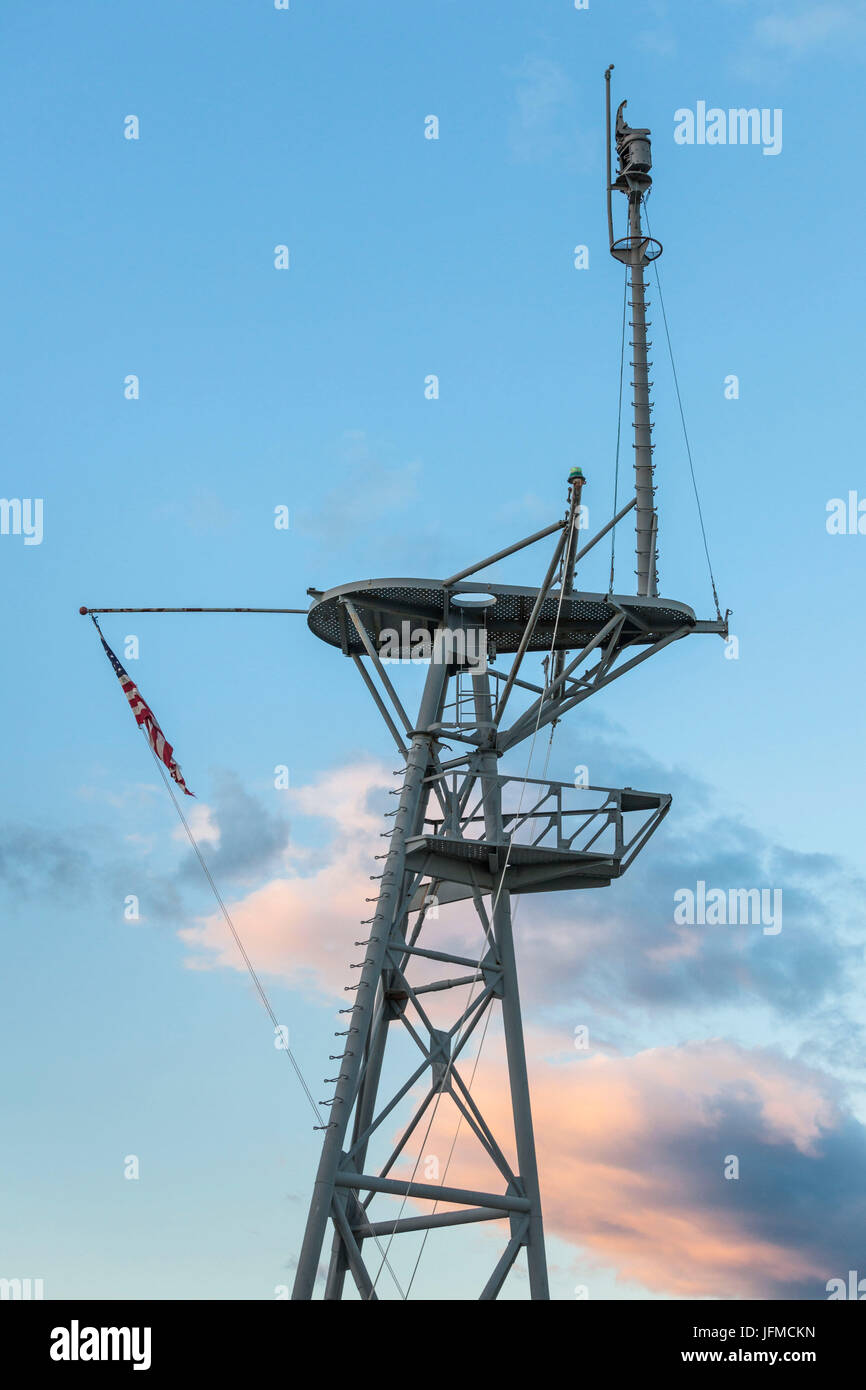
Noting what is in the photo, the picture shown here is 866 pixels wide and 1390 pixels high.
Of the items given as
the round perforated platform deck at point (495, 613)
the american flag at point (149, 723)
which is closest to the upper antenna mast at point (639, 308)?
the round perforated platform deck at point (495, 613)

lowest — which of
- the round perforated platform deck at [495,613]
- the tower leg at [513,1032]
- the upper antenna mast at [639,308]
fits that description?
the tower leg at [513,1032]

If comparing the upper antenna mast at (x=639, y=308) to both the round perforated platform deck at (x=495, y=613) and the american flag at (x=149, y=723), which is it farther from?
the american flag at (x=149, y=723)

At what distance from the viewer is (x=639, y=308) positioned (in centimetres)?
4962

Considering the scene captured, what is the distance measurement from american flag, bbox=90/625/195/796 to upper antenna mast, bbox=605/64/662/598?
1226 centimetres

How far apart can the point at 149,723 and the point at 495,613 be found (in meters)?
8.89

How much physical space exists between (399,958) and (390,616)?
8.55m

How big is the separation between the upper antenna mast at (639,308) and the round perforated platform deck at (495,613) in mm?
925

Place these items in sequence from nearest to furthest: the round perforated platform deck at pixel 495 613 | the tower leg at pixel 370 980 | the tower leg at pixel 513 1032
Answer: the tower leg at pixel 370 980
the tower leg at pixel 513 1032
the round perforated platform deck at pixel 495 613

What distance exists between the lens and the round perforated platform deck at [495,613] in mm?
46156

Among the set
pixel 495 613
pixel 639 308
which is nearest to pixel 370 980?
pixel 495 613

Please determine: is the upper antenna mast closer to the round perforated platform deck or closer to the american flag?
the round perforated platform deck

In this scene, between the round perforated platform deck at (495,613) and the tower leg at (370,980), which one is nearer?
the tower leg at (370,980)

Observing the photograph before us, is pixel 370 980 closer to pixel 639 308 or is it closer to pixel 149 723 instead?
pixel 149 723
